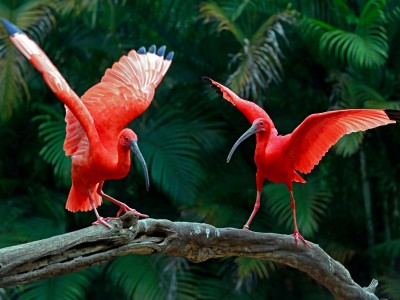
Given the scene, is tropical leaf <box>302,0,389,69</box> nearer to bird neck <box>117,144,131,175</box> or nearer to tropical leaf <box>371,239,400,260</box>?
tropical leaf <box>371,239,400,260</box>

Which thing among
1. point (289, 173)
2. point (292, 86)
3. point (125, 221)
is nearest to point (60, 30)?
point (292, 86)

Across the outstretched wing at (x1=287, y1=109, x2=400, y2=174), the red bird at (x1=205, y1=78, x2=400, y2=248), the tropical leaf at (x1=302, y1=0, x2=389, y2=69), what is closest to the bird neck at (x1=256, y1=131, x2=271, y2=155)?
the red bird at (x1=205, y1=78, x2=400, y2=248)

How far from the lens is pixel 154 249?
443cm

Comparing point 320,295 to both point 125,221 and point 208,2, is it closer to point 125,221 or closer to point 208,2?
point 208,2

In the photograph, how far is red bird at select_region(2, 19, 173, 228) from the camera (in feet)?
15.6

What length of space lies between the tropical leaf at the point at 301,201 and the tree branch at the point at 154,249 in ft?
9.52

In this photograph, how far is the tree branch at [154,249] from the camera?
395cm

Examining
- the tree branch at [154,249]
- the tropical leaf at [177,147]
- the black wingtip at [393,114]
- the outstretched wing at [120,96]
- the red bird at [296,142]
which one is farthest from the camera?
the tropical leaf at [177,147]

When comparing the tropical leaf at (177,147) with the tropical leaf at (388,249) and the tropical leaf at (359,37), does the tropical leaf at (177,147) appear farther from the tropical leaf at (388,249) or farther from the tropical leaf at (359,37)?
the tropical leaf at (388,249)

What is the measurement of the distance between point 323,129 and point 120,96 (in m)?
1.21

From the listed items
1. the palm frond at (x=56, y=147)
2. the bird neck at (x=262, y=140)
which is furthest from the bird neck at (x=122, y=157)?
the palm frond at (x=56, y=147)

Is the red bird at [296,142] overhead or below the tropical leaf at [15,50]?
overhead

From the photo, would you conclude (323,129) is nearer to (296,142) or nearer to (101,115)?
(296,142)

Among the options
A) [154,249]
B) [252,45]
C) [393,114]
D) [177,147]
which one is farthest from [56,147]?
[393,114]
